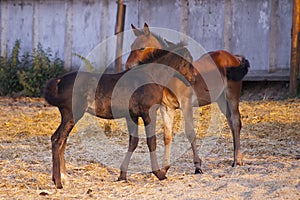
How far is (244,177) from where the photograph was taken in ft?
20.7

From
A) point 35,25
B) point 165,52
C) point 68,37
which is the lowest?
point 68,37

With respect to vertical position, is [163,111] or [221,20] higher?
[221,20]

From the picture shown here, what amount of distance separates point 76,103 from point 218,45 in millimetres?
7881

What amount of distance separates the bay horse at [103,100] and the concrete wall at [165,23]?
6.82 metres

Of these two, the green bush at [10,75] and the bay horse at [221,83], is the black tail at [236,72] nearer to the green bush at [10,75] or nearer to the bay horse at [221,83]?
the bay horse at [221,83]

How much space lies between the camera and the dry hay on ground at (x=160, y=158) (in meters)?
6.04

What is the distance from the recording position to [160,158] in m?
8.22

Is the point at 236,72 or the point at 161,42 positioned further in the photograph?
the point at 236,72


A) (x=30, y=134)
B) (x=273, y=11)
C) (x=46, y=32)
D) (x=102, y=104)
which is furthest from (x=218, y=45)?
(x=102, y=104)

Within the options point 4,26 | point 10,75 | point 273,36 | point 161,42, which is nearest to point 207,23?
point 273,36

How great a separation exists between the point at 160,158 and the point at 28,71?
8061 millimetres

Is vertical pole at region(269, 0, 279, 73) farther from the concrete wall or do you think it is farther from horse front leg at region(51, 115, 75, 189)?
horse front leg at region(51, 115, 75, 189)

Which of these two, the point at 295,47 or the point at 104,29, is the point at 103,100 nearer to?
the point at 295,47

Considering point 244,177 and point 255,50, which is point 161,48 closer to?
point 244,177
